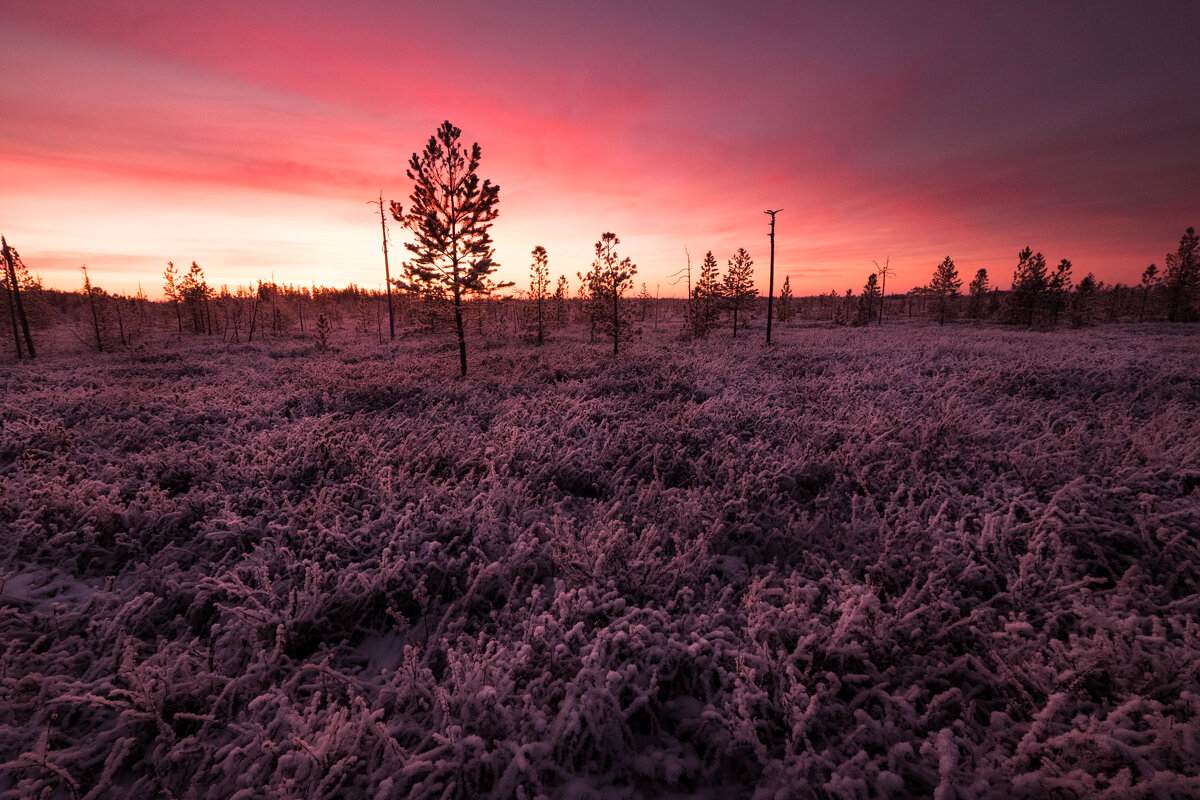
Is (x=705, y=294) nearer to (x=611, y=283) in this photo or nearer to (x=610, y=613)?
(x=611, y=283)

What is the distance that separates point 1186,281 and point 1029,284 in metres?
13.3

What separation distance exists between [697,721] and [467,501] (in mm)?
3840

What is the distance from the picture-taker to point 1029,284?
164ft

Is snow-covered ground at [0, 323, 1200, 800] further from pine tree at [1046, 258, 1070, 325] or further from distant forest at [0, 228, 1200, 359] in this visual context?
pine tree at [1046, 258, 1070, 325]

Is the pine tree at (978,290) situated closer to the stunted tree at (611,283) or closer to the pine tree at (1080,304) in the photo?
the pine tree at (1080,304)

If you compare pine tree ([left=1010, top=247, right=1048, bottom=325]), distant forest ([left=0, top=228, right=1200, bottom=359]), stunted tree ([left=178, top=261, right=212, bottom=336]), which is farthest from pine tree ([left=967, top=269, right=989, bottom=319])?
stunted tree ([left=178, top=261, right=212, bottom=336])

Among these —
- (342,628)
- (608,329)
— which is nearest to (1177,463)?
(342,628)

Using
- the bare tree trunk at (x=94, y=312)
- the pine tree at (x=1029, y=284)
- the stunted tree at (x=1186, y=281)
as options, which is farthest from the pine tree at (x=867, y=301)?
the bare tree trunk at (x=94, y=312)

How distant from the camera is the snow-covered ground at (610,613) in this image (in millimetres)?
2506

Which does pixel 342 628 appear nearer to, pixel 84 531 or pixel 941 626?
pixel 84 531

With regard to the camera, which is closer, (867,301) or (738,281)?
(738,281)

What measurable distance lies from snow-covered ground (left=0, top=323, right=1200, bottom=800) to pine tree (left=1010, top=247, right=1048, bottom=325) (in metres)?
59.7

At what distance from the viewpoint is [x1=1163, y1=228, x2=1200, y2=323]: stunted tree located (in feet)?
150

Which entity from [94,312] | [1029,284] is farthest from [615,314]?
[1029,284]
